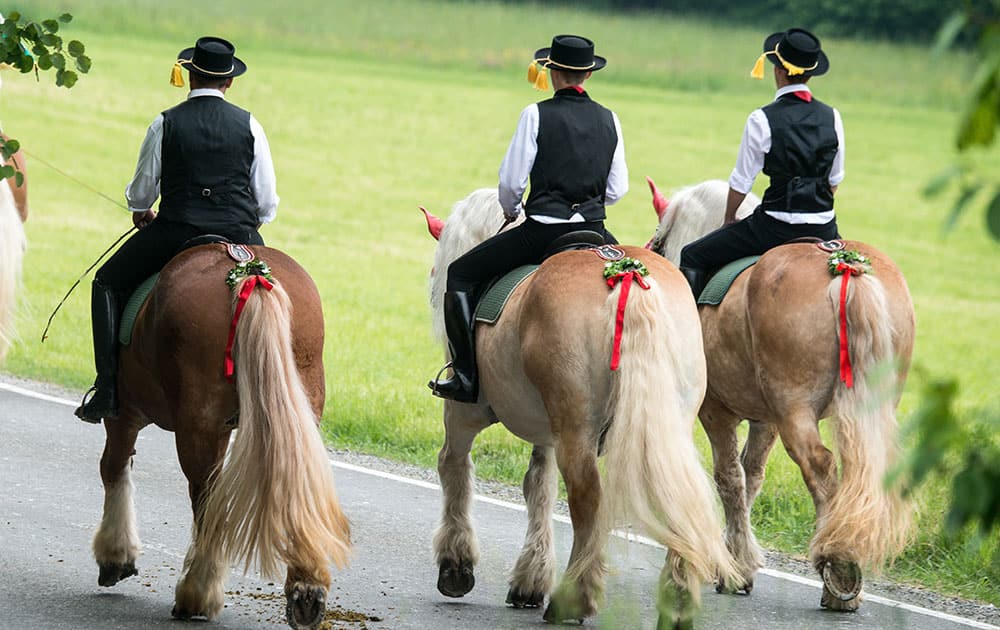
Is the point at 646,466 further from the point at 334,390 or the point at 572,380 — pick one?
the point at 334,390

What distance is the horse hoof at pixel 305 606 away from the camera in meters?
5.72

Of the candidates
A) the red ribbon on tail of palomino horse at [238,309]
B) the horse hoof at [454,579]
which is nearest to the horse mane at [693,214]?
the horse hoof at [454,579]

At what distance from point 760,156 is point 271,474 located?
3.50 metres

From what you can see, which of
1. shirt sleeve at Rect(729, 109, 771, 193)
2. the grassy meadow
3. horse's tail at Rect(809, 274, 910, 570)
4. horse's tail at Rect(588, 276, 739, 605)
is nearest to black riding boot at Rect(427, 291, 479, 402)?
horse's tail at Rect(588, 276, 739, 605)

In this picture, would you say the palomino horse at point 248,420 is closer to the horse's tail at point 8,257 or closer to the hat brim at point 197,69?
the hat brim at point 197,69

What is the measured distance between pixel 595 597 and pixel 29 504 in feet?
12.2

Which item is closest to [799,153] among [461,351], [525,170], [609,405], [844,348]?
[844,348]

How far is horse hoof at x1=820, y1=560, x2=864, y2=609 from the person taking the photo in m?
6.67

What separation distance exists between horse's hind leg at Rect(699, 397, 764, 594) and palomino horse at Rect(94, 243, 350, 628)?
8.34 ft

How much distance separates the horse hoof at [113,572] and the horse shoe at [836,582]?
134 inches

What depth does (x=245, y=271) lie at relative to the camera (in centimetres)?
605

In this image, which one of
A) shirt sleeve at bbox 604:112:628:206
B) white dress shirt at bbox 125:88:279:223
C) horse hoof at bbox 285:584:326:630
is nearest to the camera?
horse hoof at bbox 285:584:326:630

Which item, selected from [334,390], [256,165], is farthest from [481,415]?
[334,390]

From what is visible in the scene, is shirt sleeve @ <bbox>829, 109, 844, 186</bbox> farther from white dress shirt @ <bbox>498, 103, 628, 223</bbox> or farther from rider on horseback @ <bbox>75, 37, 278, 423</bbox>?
rider on horseback @ <bbox>75, 37, 278, 423</bbox>
